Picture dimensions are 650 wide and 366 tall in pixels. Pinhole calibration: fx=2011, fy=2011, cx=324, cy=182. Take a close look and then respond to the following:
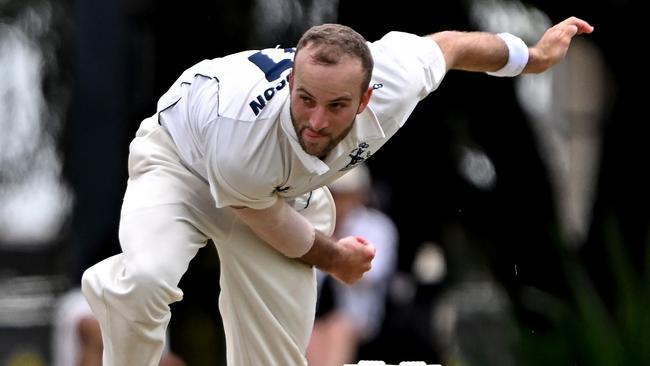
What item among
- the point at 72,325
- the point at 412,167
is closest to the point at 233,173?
the point at 72,325

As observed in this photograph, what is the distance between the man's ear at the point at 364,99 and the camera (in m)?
7.40

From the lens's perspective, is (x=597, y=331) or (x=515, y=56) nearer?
(x=515, y=56)

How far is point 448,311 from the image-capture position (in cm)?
1312

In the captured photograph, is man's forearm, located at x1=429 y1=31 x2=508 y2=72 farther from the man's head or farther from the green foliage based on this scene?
the green foliage

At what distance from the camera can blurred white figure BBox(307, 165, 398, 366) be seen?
1068 centimetres

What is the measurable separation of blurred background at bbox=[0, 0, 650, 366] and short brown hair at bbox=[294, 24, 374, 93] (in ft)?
12.4

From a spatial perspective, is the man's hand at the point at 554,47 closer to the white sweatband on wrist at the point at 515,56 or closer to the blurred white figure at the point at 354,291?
the white sweatband on wrist at the point at 515,56

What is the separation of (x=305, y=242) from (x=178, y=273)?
1.90 ft

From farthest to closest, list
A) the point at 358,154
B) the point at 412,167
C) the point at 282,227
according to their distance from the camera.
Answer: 1. the point at 412,167
2. the point at 282,227
3. the point at 358,154

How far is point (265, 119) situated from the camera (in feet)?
24.2

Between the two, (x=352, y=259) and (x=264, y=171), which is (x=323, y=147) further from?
(x=352, y=259)

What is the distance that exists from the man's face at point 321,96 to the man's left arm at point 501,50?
80cm

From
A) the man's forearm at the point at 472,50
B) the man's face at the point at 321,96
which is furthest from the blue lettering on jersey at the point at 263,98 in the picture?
the man's forearm at the point at 472,50

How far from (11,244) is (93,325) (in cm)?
396
